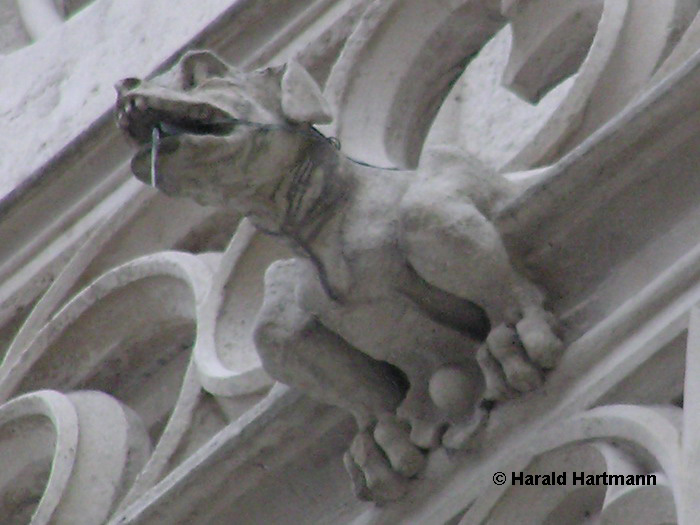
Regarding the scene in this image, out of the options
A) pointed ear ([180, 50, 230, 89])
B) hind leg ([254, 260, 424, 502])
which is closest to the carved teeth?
pointed ear ([180, 50, 230, 89])

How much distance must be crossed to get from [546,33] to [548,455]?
1.10m

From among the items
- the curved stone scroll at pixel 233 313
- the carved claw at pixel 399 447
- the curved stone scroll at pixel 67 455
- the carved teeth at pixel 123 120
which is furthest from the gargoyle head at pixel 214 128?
the curved stone scroll at pixel 67 455

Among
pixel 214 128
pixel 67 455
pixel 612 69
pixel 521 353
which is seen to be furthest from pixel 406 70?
pixel 521 353

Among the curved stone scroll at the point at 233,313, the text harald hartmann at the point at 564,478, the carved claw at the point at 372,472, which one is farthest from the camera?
the curved stone scroll at the point at 233,313

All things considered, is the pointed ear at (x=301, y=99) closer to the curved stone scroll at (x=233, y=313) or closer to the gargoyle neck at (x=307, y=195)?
the gargoyle neck at (x=307, y=195)

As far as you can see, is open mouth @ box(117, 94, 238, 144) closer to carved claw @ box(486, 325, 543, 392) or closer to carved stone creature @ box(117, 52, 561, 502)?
carved stone creature @ box(117, 52, 561, 502)

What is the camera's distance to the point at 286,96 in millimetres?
3496

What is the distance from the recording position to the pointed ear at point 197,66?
11.5 ft

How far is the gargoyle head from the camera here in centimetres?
339

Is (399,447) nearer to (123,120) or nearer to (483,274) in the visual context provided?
(483,274)

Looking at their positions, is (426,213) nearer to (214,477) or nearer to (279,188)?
(279,188)

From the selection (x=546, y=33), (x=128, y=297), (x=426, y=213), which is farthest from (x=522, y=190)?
(x=128, y=297)

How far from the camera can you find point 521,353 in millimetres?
3352

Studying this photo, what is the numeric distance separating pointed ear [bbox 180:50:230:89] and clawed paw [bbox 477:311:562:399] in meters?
0.52
